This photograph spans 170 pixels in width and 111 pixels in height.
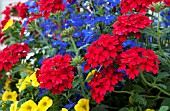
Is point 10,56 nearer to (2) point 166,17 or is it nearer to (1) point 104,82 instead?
(1) point 104,82

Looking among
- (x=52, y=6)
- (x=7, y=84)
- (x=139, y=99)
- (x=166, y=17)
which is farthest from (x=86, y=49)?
(x=7, y=84)

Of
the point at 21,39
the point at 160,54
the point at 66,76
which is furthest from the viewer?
the point at 21,39

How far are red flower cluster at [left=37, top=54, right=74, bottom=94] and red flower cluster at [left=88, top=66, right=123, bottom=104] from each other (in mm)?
81

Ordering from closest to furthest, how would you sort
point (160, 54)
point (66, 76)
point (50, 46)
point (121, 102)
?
point (66, 76)
point (160, 54)
point (121, 102)
point (50, 46)

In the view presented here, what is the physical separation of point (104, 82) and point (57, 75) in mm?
147

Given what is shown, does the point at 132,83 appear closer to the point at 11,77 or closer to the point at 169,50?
the point at 169,50

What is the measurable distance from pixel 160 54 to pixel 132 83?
0.49ft

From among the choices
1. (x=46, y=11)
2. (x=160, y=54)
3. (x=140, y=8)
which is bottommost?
(x=160, y=54)

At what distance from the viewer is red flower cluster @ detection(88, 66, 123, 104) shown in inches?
48.4

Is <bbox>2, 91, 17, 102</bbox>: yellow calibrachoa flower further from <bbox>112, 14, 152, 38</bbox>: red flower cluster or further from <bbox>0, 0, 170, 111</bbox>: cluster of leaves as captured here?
<bbox>112, 14, 152, 38</bbox>: red flower cluster

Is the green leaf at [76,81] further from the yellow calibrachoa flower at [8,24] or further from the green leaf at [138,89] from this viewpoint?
the yellow calibrachoa flower at [8,24]

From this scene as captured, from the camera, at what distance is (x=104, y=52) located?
1.21 metres

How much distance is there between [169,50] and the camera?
5.04 feet

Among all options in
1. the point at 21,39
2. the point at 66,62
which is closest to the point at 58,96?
the point at 66,62
